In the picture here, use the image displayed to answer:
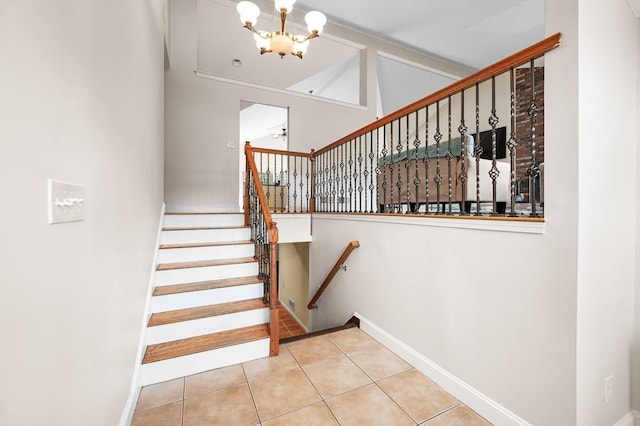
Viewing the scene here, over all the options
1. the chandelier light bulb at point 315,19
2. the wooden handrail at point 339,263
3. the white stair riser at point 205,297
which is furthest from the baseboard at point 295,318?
the chandelier light bulb at point 315,19

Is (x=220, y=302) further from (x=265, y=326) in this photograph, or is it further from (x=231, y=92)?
(x=231, y=92)

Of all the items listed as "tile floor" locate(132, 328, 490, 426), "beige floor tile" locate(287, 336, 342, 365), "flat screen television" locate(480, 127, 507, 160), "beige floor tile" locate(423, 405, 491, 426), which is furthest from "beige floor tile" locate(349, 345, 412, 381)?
"flat screen television" locate(480, 127, 507, 160)

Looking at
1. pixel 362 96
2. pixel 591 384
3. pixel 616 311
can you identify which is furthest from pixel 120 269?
pixel 362 96

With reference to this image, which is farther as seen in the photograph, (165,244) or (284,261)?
(284,261)

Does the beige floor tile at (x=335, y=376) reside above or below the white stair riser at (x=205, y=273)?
below

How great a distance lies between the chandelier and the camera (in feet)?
9.84

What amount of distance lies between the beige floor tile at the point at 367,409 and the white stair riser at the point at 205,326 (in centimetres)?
101

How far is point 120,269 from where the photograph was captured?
1.55 meters

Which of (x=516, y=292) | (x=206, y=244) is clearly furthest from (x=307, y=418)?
(x=206, y=244)

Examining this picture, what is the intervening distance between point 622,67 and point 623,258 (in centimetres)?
109

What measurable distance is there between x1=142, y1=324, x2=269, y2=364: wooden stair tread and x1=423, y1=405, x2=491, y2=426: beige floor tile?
4.47ft

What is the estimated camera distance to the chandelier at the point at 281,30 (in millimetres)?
3000

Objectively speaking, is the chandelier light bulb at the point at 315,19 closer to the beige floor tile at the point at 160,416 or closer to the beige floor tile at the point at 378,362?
the beige floor tile at the point at 378,362

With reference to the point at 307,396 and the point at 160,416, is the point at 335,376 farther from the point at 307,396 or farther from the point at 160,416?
the point at 160,416
